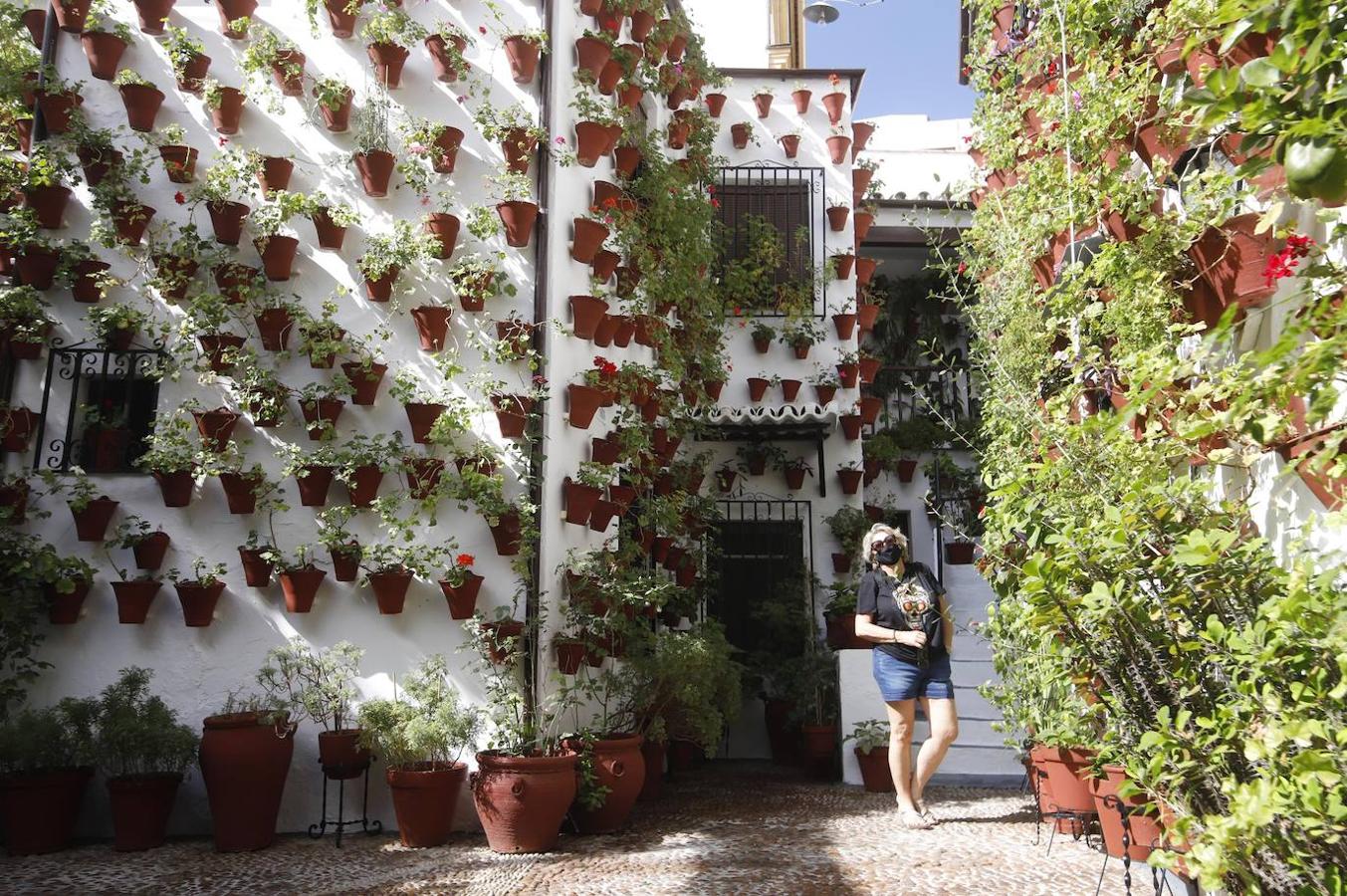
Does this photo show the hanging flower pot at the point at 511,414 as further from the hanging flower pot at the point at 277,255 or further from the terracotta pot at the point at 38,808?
the terracotta pot at the point at 38,808

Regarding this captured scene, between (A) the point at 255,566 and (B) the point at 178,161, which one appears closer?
(A) the point at 255,566

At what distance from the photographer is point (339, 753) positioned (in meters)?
5.82

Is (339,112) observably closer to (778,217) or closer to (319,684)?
(319,684)

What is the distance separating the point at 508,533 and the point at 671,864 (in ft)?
6.93

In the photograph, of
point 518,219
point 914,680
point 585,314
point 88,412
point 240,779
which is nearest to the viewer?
point 240,779

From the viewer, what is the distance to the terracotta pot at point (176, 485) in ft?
20.4

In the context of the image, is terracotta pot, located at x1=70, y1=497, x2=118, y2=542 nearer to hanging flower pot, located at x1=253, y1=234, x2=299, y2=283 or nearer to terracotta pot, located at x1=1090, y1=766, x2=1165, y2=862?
hanging flower pot, located at x1=253, y1=234, x2=299, y2=283

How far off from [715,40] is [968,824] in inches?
371

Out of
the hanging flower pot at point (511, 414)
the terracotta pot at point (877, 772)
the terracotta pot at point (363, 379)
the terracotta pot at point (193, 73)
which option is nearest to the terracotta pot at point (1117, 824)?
the terracotta pot at point (877, 772)

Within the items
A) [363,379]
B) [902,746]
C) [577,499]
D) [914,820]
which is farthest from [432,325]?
[914,820]

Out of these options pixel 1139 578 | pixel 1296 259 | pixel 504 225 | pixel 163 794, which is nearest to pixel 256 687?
pixel 163 794

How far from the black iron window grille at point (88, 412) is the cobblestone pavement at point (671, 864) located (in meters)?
2.35

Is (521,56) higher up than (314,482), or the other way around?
(521,56)

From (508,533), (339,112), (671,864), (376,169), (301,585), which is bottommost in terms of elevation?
(671,864)
